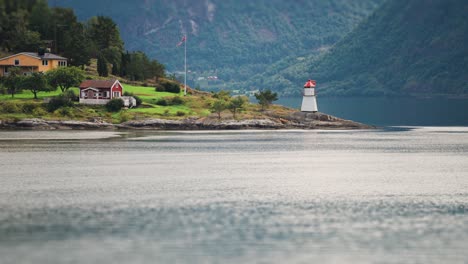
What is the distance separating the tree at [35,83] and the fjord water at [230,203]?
40.0m

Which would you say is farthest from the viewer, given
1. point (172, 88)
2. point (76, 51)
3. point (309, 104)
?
point (76, 51)

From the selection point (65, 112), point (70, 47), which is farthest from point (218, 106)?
point (70, 47)

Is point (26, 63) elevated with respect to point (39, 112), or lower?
elevated

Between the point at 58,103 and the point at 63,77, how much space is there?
11392 mm

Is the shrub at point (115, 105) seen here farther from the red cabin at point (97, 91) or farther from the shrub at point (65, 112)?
the shrub at point (65, 112)

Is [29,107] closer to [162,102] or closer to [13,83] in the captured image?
[13,83]

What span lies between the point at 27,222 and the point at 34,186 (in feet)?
60.7

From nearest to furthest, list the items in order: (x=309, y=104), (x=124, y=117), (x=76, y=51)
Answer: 1. (x=124, y=117)
2. (x=309, y=104)
3. (x=76, y=51)

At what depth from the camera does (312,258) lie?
47781 mm

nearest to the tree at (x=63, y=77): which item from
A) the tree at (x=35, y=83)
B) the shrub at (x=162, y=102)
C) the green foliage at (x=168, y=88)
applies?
the tree at (x=35, y=83)

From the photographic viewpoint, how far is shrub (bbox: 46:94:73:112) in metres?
151

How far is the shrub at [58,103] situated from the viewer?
5955 inches

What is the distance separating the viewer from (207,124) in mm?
155500

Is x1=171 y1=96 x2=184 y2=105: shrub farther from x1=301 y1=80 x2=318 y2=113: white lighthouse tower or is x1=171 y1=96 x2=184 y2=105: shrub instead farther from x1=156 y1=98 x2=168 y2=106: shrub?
x1=301 y1=80 x2=318 y2=113: white lighthouse tower
